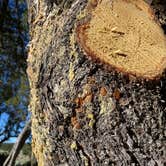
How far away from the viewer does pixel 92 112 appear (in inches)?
68.5

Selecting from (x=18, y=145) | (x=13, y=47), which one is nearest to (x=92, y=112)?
(x=18, y=145)

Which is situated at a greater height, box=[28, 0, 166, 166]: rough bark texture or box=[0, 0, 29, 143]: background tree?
box=[0, 0, 29, 143]: background tree

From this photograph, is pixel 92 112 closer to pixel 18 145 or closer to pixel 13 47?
pixel 18 145

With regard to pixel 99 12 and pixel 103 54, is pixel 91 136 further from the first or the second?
pixel 99 12

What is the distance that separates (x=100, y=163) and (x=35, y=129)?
13.1 inches

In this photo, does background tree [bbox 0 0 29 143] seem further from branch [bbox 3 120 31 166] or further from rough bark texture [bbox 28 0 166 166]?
rough bark texture [bbox 28 0 166 166]

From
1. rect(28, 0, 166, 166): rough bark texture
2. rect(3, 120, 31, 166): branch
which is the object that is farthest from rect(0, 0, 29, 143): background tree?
rect(28, 0, 166, 166): rough bark texture

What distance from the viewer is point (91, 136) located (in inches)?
68.4

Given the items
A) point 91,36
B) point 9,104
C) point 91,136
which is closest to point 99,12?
point 91,36

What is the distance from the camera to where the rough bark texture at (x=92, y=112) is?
1.72 meters

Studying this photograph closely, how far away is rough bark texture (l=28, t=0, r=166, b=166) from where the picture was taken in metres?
1.72

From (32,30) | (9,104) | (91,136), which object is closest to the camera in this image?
(91,136)

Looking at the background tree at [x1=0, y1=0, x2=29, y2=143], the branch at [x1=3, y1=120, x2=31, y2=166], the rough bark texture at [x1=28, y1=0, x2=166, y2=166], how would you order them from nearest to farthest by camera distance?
the rough bark texture at [x1=28, y1=0, x2=166, y2=166] → the branch at [x1=3, y1=120, x2=31, y2=166] → the background tree at [x1=0, y1=0, x2=29, y2=143]

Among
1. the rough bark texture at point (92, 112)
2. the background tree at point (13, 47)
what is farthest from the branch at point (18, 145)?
the background tree at point (13, 47)
